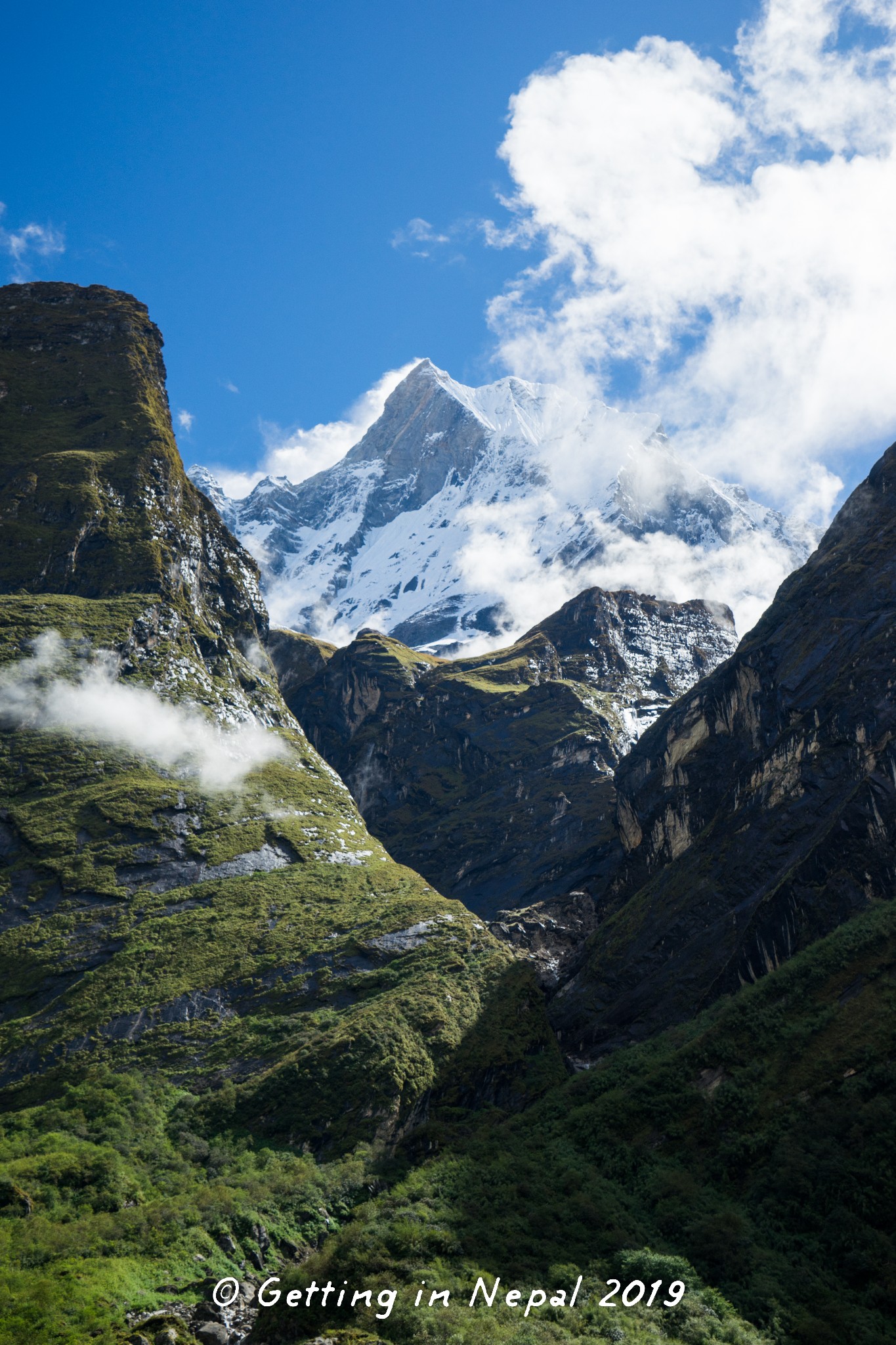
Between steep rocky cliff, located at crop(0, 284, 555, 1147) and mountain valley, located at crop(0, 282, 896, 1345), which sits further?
steep rocky cliff, located at crop(0, 284, 555, 1147)

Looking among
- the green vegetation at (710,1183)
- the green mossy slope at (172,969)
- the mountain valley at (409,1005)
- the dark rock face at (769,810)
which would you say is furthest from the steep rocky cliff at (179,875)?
the green vegetation at (710,1183)

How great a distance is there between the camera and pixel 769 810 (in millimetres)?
116750

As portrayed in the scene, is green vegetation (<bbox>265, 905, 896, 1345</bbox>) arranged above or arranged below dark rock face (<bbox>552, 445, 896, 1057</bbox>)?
below

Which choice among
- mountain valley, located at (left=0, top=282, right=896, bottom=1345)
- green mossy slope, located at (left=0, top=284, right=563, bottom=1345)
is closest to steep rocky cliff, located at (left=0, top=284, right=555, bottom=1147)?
green mossy slope, located at (left=0, top=284, right=563, bottom=1345)

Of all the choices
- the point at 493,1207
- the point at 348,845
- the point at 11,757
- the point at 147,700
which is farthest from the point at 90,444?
the point at 493,1207

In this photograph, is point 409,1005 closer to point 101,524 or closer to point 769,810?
point 769,810

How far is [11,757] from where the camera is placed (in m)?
135

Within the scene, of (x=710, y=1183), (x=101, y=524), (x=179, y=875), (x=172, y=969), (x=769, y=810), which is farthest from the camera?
(x=101, y=524)

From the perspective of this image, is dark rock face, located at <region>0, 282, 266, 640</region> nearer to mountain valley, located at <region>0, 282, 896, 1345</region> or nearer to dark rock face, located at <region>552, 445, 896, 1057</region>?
mountain valley, located at <region>0, 282, 896, 1345</region>

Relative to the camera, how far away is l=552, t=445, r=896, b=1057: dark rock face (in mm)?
101375

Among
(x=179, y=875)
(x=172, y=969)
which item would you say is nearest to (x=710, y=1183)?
(x=172, y=969)

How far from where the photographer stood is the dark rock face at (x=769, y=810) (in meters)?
101

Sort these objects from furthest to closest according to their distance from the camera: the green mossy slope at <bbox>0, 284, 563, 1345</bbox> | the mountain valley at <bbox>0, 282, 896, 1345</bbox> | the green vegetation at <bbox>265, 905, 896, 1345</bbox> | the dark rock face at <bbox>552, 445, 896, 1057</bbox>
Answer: the dark rock face at <bbox>552, 445, 896, 1057</bbox>
the green mossy slope at <bbox>0, 284, 563, 1345</bbox>
the mountain valley at <bbox>0, 282, 896, 1345</bbox>
the green vegetation at <bbox>265, 905, 896, 1345</bbox>

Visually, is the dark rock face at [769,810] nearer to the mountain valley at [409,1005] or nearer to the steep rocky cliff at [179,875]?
the mountain valley at [409,1005]
